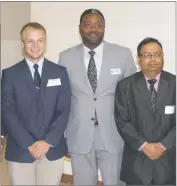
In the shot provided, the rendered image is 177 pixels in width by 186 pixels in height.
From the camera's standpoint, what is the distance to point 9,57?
3244mm

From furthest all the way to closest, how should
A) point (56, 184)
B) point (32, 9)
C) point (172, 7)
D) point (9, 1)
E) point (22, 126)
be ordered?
point (32, 9), point (172, 7), point (9, 1), point (56, 184), point (22, 126)

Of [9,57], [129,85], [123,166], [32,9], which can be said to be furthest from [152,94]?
[32,9]

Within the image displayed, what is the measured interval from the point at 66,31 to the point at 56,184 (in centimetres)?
189

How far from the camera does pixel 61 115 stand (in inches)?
92.6

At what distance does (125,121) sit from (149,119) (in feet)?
0.62

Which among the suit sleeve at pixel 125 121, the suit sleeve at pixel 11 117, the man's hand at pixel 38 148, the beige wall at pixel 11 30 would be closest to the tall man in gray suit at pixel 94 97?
the suit sleeve at pixel 125 121

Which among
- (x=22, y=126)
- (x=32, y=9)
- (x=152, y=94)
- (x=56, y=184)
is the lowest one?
(x=56, y=184)

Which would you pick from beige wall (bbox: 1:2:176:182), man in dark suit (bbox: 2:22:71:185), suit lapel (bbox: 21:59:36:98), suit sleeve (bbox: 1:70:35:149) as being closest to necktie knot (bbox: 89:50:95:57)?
man in dark suit (bbox: 2:22:71:185)

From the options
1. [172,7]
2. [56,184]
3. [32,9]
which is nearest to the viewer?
[56,184]

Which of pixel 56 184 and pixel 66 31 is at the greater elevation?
pixel 66 31

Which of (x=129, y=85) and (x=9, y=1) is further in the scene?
(x=9, y=1)

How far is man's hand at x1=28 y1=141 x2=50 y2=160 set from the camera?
2283mm

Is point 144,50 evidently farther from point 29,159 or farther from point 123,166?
point 29,159

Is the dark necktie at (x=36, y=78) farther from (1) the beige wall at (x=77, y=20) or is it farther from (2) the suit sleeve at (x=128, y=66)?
(1) the beige wall at (x=77, y=20)
